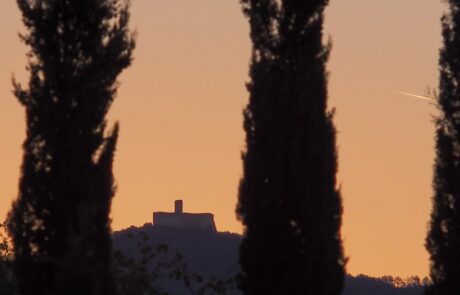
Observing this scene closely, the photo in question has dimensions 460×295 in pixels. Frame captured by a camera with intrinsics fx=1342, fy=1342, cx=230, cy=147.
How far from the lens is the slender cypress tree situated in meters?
37.6

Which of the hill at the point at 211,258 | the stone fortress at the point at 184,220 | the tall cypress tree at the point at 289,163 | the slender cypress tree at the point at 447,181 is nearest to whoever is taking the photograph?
the tall cypress tree at the point at 289,163

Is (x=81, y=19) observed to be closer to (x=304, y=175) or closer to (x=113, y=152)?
(x=113, y=152)

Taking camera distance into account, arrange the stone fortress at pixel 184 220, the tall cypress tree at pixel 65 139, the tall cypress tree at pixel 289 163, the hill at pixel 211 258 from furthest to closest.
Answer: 1. the stone fortress at pixel 184 220
2. the hill at pixel 211 258
3. the tall cypress tree at pixel 289 163
4. the tall cypress tree at pixel 65 139

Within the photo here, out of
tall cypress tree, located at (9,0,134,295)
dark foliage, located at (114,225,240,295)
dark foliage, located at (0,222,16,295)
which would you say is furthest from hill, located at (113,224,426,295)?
tall cypress tree, located at (9,0,134,295)

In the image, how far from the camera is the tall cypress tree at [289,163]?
32.4m

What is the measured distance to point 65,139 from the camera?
1155 inches

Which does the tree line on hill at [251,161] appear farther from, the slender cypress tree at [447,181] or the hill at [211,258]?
the hill at [211,258]

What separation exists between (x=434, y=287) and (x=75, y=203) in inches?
508

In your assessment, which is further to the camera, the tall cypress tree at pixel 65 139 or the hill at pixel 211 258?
the hill at pixel 211 258

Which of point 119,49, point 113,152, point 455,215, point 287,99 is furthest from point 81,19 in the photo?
point 455,215

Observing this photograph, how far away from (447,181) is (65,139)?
43.7 ft

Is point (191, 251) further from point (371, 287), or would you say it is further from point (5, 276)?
point (5, 276)

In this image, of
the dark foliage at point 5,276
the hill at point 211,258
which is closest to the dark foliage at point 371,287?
the hill at point 211,258

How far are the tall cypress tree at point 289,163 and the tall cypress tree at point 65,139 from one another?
14.8ft
